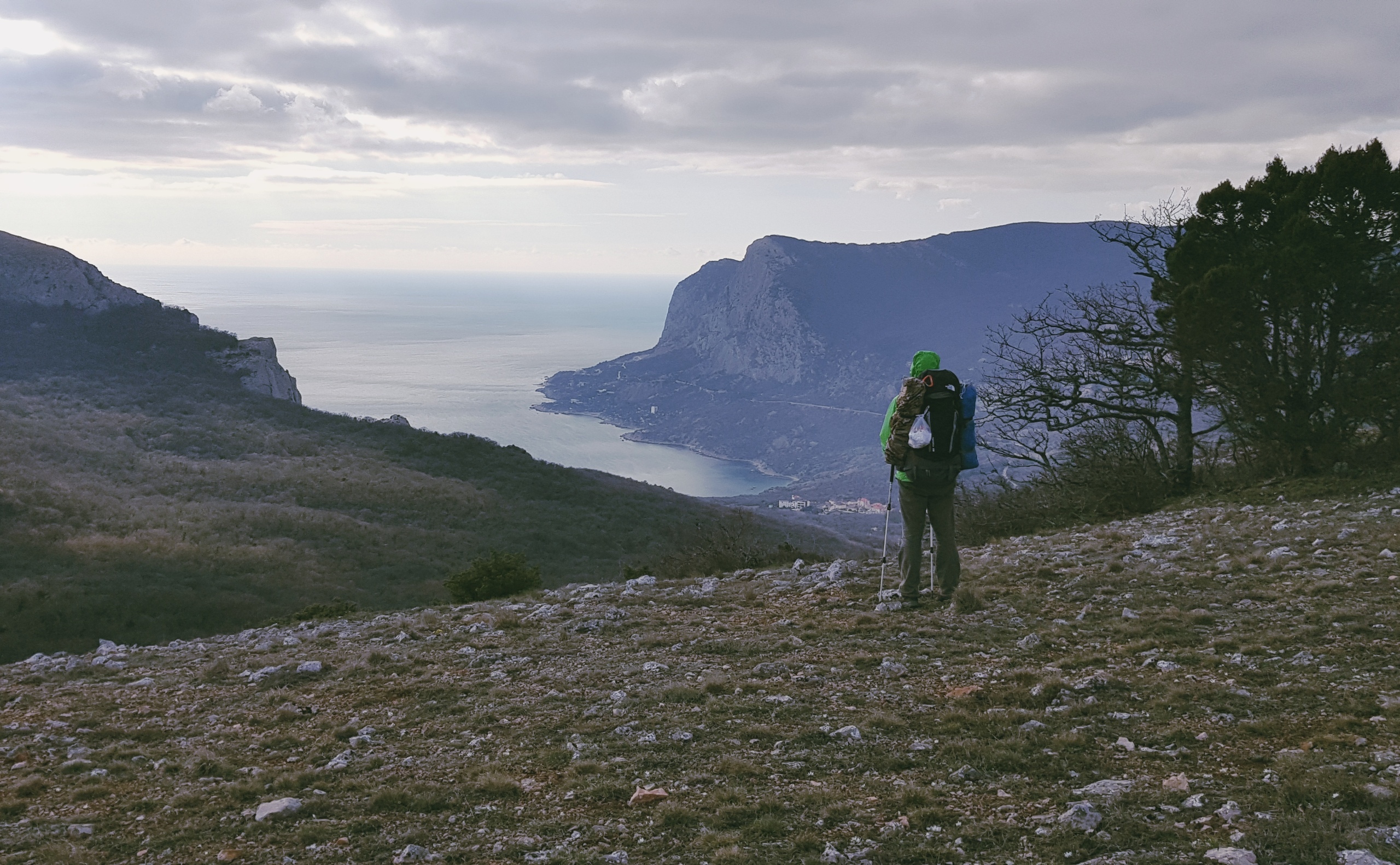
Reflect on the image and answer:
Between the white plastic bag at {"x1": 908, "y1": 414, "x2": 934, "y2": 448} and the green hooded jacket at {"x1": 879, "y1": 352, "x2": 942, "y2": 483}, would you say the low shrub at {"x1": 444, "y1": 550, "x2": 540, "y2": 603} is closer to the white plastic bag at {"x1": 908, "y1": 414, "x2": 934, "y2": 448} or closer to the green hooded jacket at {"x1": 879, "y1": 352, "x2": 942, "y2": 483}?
the green hooded jacket at {"x1": 879, "y1": 352, "x2": 942, "y2": 483}

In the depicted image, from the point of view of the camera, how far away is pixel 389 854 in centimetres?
477

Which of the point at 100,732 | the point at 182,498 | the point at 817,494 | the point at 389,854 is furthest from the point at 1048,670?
the point at 817,494

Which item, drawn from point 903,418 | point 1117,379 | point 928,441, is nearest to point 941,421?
point 928,441

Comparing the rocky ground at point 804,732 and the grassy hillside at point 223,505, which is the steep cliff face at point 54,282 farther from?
the rocky ground at point 804,732

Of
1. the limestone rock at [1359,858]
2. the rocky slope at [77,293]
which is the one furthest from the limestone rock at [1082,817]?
the rocky slope at [77,293]

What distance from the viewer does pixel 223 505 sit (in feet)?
121

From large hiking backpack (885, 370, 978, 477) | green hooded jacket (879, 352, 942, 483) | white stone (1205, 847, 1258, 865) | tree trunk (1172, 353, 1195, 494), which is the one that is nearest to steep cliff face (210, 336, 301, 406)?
tree trunk (1172, 353, 1195, 494)

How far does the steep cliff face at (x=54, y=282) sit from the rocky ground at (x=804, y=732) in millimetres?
86394

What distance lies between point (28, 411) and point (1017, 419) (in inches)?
2261

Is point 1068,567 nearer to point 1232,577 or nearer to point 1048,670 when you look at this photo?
point 1232,577

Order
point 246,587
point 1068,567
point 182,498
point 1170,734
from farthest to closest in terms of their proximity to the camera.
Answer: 1. point 182,498
2. point 246,587
3. point 1068,567
4. point 1170,734

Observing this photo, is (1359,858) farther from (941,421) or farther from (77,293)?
(77,293)

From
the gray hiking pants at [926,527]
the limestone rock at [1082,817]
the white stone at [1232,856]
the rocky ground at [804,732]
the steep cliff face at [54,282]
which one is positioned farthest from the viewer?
the steep cliff face at [54,282]

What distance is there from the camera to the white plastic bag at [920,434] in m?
9.02
